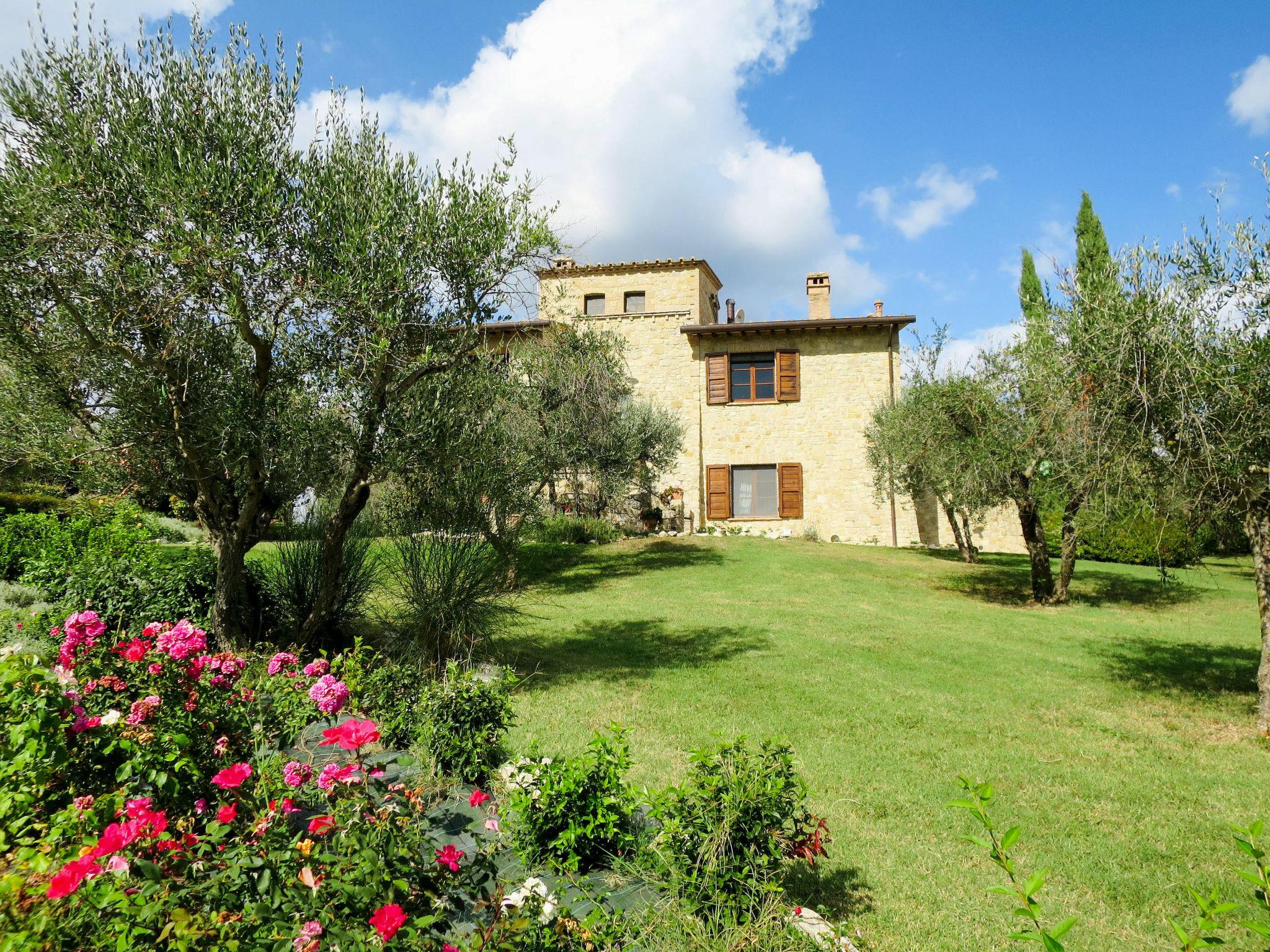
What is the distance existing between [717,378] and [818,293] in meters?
4.74

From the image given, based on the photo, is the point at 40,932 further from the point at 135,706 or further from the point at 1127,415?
the point at 1127,415

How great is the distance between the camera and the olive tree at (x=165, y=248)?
5.88m

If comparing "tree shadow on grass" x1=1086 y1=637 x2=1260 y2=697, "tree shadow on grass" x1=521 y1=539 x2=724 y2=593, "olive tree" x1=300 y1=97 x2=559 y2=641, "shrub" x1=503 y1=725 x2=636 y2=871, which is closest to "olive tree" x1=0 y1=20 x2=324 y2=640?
"olive tree" x1=300 y1=97 x2=559 y2=641

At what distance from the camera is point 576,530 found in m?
20.2

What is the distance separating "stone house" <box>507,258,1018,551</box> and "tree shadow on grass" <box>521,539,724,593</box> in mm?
3942

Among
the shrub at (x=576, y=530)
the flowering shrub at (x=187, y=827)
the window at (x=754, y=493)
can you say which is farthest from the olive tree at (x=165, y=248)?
the window at (x=754, y=493)

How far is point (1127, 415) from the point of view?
7.04 metres

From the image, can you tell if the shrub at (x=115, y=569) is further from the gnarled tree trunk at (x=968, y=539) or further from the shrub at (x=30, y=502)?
the gnarled tree trunk at (x=968, y=539)

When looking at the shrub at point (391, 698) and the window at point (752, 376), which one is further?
the window at point (752, 376)

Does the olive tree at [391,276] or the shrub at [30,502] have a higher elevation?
the olive tree at [391,276]

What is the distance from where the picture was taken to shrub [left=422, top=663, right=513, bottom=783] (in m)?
4.51

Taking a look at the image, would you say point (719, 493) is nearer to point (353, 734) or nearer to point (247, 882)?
point (353, 734)

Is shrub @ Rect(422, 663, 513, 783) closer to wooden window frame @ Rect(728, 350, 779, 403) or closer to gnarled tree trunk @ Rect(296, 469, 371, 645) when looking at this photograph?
gnarled tree trunk @ Rect(296, 469, 371, 645)

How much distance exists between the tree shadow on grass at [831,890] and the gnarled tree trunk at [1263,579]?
578 cm
